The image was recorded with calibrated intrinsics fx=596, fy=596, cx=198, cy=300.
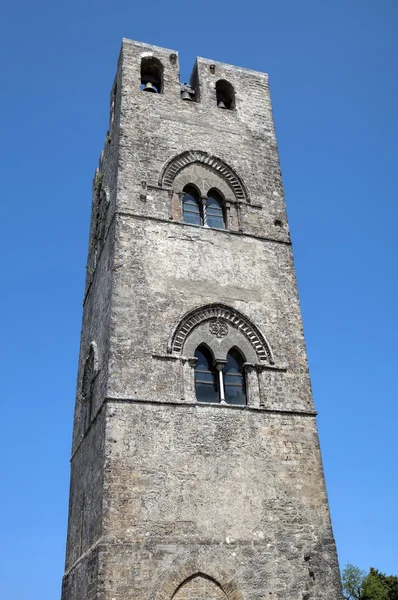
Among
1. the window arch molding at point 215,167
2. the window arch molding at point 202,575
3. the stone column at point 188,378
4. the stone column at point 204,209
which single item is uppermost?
the window arch molding at point 215,167

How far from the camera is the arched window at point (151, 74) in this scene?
16.8 metres

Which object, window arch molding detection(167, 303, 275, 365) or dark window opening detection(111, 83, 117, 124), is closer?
window arch molding detection(167, 303, 275, 365)

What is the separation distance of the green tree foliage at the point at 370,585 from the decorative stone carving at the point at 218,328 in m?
27.1

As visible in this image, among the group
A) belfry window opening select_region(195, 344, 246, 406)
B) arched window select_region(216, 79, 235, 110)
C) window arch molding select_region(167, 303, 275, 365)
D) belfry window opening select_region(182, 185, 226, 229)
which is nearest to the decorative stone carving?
window arch molding select_region(167, 303, 275, 365)

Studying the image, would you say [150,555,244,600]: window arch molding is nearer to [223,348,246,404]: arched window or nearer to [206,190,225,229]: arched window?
[223,348,246,404]: arched window

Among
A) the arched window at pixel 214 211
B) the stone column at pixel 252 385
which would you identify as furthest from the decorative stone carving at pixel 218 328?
the arched window at pixel 214 211

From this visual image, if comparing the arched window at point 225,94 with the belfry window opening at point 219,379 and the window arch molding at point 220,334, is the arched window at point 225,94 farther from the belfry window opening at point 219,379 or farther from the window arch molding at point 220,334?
the belfry window opening at point 219,379

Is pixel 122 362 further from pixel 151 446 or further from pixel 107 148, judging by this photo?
pixel 107 148

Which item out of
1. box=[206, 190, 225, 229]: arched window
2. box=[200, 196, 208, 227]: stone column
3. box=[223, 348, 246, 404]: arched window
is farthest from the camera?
box=[206, 190, 225, 229]: arched window

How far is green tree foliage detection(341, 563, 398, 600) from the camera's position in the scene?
33281 millimetres

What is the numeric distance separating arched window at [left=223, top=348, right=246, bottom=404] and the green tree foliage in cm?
2663

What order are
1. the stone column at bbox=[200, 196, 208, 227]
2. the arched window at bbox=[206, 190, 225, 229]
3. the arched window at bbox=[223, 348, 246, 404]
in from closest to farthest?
the arched window at bbox=[223, 348, 246, 404]
the stone column at bbox=[200, 196, 208, 227]
the arched window at bbox=[206, 190, 225, 229]

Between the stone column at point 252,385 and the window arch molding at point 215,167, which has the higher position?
the window arch molding at point 215,167

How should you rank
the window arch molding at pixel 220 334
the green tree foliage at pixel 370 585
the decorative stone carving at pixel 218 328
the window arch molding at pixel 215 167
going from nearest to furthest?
the window arch molding at pixel 220 334
the decorative stone carving at pixel 218 328
the window arch molding at pixel 215 167
the green tree foliage at pixel 370 585
